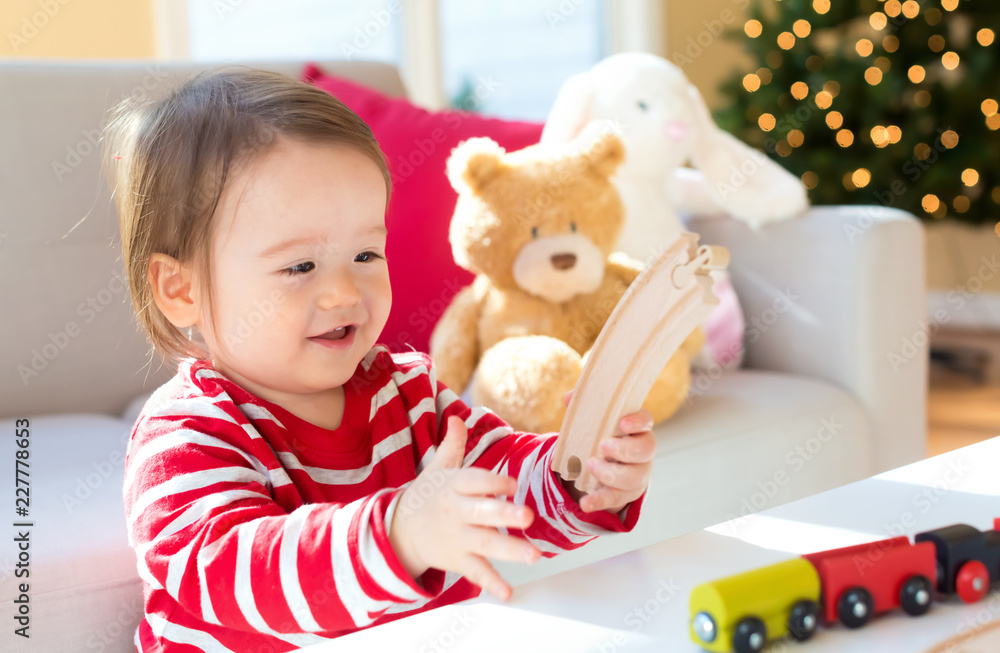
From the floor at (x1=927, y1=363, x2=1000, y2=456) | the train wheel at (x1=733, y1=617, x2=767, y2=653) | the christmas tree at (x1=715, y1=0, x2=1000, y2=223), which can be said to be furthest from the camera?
the christmas tree at (x1=715, y1=0, x2=1000, y2=223)

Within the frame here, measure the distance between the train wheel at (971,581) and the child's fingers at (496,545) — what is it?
0.79ft

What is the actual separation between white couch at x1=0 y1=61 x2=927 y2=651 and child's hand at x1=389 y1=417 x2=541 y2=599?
1.90 feet

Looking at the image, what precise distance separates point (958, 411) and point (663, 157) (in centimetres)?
155

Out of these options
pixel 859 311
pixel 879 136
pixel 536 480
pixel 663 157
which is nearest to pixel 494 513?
pixel 536 480

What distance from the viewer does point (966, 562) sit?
514mm

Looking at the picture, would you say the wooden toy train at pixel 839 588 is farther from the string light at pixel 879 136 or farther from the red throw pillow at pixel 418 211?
the string light at pixel 879 136

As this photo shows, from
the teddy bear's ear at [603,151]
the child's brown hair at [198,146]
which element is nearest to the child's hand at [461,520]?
the child's brown hair at [198,146]

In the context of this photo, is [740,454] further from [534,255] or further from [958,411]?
[958,411]

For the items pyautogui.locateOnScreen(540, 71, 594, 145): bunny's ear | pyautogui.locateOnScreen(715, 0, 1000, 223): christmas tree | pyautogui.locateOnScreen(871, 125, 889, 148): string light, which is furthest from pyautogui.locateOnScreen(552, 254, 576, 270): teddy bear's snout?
pyautogui.locateOnScreen(871, 125, 889, 148): string light

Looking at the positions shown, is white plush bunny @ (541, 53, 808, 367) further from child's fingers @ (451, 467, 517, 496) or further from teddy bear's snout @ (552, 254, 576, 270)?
child's fingers @ (451, 467, 517, 496)

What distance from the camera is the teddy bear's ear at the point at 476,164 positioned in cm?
125

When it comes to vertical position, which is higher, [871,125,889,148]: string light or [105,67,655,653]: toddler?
[105,67,655,653]: toddler

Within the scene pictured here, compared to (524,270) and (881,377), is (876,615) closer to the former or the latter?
(524,270)

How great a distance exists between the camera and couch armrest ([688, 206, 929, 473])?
1458mm
